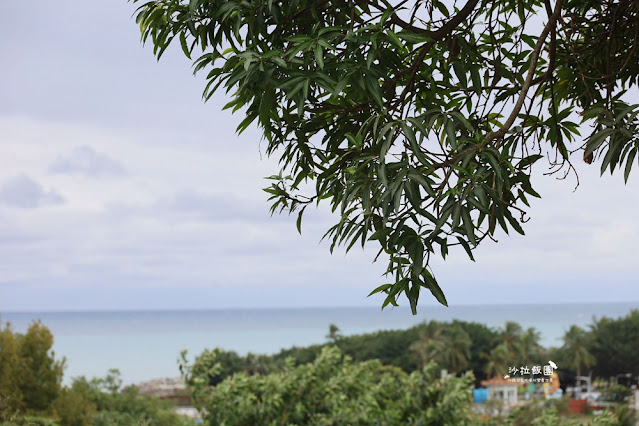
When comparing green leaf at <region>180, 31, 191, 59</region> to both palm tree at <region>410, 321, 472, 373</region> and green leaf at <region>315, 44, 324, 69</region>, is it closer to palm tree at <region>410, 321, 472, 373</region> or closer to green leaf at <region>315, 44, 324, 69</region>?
green leaf at <region>315, 44, 324, 69</region>

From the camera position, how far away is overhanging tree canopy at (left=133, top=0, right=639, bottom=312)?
142 centimetres

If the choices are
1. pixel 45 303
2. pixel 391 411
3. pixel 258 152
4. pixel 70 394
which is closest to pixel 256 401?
pixel 391 411

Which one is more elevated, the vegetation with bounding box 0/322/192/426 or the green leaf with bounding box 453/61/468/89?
the green leaf with bounding box 453/61/468/89

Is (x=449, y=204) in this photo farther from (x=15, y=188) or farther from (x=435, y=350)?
(x=15, y=188)

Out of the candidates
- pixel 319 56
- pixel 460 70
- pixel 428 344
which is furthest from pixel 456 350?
pixel 319 56

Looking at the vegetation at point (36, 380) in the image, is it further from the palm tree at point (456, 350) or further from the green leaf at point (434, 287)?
the palm tree at point (456, 350)

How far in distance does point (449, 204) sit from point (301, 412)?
4.05 metres

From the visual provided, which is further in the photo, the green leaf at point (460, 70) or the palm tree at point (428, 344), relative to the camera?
the palm tree at point (428, 344)

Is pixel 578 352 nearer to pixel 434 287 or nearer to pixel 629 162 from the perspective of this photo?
pixel 629 162

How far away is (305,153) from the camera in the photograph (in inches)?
74.5

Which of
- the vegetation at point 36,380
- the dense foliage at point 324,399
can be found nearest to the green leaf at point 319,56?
the dense foliage at point 324,399

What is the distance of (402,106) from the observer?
1829mm

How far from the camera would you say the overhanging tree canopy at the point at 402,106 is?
1425 millimetres

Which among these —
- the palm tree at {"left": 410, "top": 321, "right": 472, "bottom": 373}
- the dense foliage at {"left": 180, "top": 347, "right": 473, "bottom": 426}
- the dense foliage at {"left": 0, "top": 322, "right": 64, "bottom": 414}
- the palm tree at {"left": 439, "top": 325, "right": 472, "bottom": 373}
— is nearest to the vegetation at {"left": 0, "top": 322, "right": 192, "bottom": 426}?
the dense foliage at {"left": 0, "top": 322, "right": 64, "bottom": 414}
